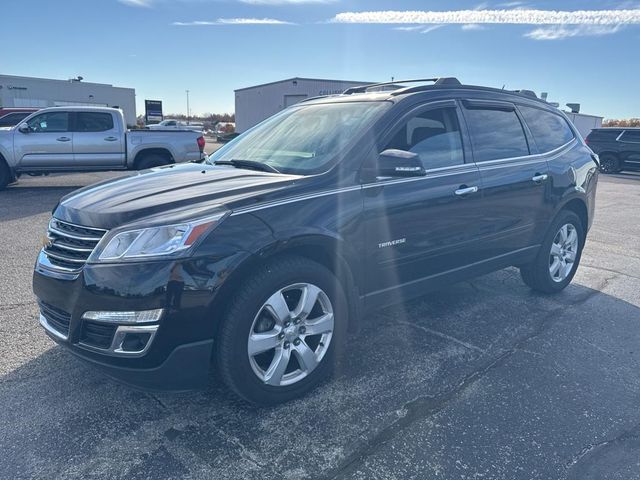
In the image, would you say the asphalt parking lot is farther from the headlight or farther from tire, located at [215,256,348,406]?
the headlight

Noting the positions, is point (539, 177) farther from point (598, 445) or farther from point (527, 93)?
point (598, 445)

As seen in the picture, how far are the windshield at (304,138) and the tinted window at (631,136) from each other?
20855 millimetres

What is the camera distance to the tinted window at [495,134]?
404cm

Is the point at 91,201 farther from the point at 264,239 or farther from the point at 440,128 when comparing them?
the point at 440,128

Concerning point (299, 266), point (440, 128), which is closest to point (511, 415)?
point (299, 266)

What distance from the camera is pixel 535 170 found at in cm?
453

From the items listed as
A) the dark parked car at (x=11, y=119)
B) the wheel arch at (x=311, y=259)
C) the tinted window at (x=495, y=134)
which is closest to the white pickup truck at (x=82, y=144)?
the dark parked car at (x=11, y=119)

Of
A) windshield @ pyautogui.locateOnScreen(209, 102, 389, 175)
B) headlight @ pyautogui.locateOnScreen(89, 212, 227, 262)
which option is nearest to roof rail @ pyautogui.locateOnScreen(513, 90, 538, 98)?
windshield @ pyautogui.locateOnScreen(209, 102, 389, 175)

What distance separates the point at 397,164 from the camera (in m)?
3.15

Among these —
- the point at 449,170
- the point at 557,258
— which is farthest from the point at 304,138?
the point at 557,258

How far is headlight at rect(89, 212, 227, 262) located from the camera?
8.18 feet

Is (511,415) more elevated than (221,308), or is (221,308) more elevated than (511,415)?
(221,308)

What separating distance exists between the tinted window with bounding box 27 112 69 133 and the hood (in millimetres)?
9342

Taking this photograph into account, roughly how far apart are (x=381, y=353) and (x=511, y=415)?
1015 millimetres
